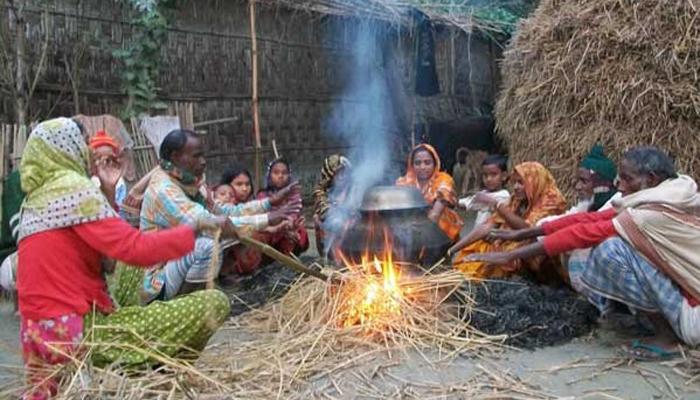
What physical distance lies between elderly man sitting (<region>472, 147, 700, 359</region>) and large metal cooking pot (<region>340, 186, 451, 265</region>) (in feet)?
2.18

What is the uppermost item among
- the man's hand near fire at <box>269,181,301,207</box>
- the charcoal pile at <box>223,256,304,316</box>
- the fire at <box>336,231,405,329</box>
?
the man's hand near fire at <box>269,181,301,207</box>

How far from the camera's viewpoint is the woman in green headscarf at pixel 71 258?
113 inches

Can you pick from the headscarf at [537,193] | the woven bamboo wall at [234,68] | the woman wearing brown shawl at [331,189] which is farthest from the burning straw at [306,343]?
the woven bamboo wall at [234,68]

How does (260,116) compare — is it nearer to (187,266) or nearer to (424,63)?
(424,63)

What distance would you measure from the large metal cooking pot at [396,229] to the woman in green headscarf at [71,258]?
170 cm

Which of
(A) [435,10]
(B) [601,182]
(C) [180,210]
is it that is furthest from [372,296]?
(A) [435,10]

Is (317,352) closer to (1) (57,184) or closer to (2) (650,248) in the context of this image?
(1) (57,184)

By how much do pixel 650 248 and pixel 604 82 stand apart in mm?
3058

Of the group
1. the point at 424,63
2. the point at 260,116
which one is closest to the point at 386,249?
the point at 260,116

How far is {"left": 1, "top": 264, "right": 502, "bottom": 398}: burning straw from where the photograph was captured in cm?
305

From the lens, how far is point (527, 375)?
11.8 feet

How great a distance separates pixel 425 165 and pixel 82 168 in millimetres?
3351

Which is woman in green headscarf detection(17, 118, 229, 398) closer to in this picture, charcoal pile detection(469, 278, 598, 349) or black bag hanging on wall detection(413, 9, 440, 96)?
charcoal pile detection(469, 278, 598, 349)

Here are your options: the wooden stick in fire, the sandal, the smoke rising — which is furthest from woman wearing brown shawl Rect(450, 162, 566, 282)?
the smoke rising
